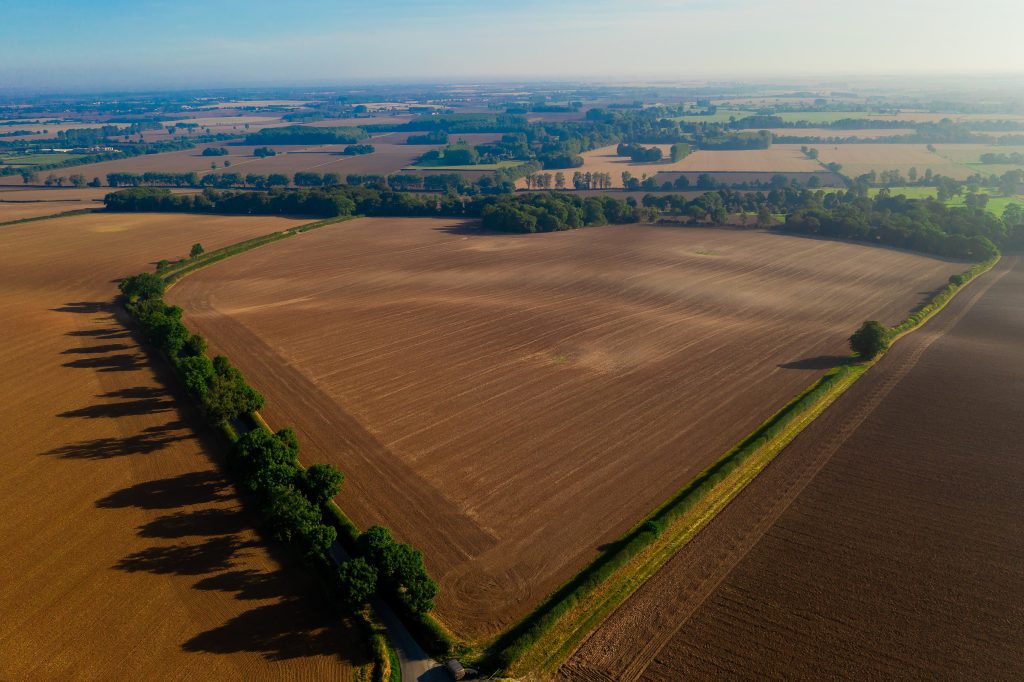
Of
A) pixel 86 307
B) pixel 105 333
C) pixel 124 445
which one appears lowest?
pixel 124 445

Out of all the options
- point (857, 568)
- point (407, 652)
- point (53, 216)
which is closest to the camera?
point (407, 652)

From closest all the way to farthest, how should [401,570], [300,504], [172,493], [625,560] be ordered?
[401,570], [625,560], [300,504], [172,493]

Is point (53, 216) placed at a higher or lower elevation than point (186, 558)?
higher

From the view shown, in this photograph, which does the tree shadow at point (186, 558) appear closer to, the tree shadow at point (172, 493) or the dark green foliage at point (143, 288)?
the tree shadow at point (172, 493)

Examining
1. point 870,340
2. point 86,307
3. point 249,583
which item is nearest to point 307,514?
point 249,583

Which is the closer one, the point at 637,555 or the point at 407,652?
the point at 407,652

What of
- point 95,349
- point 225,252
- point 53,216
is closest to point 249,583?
point 95,349

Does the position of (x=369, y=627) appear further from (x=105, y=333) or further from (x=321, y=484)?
(x=105, y=333)

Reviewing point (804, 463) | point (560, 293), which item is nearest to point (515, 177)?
point (560, 293)
